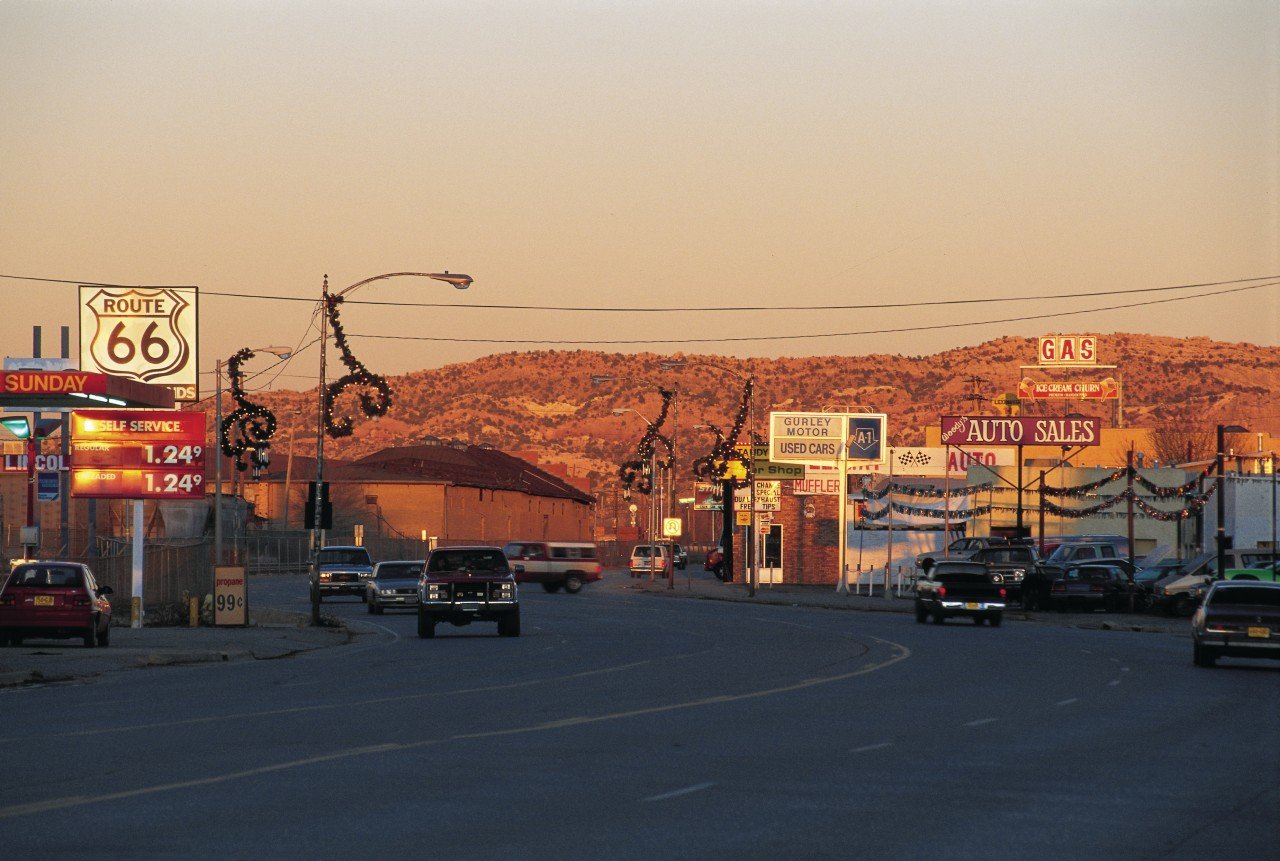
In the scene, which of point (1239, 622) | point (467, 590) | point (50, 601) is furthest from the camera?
point (467, 590)

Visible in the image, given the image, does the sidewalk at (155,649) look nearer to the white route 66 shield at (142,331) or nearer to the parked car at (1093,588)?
the white route 66 shield at (142,331)

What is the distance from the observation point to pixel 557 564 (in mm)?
78125

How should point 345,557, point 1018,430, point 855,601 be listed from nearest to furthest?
1. point 345,557
2. point 855,601
3. point 1018,430

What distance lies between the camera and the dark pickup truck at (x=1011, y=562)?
58.4 meters

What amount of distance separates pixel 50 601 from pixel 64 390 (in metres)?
5.19

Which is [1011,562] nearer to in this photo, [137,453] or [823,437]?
[823,437]

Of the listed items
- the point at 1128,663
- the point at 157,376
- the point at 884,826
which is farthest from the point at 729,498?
the point at 884,826

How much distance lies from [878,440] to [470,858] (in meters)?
73.6

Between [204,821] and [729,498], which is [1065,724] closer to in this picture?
[204,821]

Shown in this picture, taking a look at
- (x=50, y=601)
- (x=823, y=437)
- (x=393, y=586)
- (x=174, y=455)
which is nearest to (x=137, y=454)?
(x=174, y=455)

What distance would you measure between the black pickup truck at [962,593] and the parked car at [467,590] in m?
13.2

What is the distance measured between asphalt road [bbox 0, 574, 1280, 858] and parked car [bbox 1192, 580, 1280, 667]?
93 centimetres

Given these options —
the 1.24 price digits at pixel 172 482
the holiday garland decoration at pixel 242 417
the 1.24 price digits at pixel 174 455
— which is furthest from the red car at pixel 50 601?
the holiday garland decoration at pixel 242 417

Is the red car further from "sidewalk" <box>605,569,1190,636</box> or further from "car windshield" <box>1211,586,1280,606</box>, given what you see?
"sidewalk" <box>605,569,1190,636</box>
